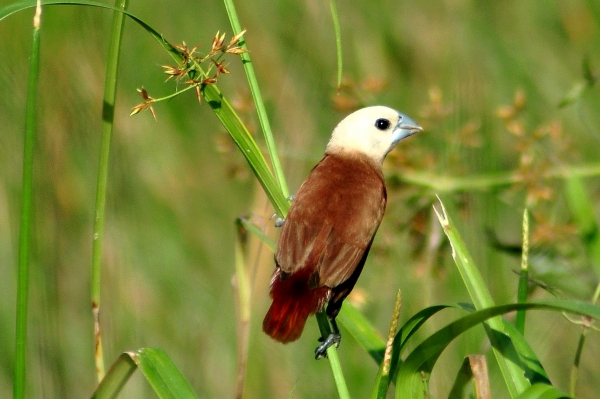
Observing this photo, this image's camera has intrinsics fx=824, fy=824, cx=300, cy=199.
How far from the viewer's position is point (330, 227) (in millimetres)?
2908

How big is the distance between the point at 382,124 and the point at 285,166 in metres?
1.02

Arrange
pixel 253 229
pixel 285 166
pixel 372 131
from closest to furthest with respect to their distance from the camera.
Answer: pixel 253 229
pixel 372 131
pixel 285 166

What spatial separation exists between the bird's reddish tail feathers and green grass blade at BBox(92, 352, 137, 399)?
0.58 m

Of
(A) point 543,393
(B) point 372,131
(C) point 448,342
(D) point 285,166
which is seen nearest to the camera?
(A) point 543,393

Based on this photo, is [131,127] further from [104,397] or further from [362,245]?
[104,397]

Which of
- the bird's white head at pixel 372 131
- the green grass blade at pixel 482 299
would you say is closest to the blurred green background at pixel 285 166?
the bird's white head at pixel 372 131

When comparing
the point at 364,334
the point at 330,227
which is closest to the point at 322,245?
A: the point at 330,227

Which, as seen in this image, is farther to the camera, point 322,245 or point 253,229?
point 322,245

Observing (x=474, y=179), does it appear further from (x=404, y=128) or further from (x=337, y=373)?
(x=337, y=373)

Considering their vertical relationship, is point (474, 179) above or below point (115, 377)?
above

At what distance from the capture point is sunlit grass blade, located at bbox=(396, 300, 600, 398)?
174 cm

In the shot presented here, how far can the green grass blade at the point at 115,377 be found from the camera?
2125mm

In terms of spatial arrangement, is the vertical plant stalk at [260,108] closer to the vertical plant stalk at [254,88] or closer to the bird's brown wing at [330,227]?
the vertical plant stalk at [254,88]

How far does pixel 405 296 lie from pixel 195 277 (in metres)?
1.37
